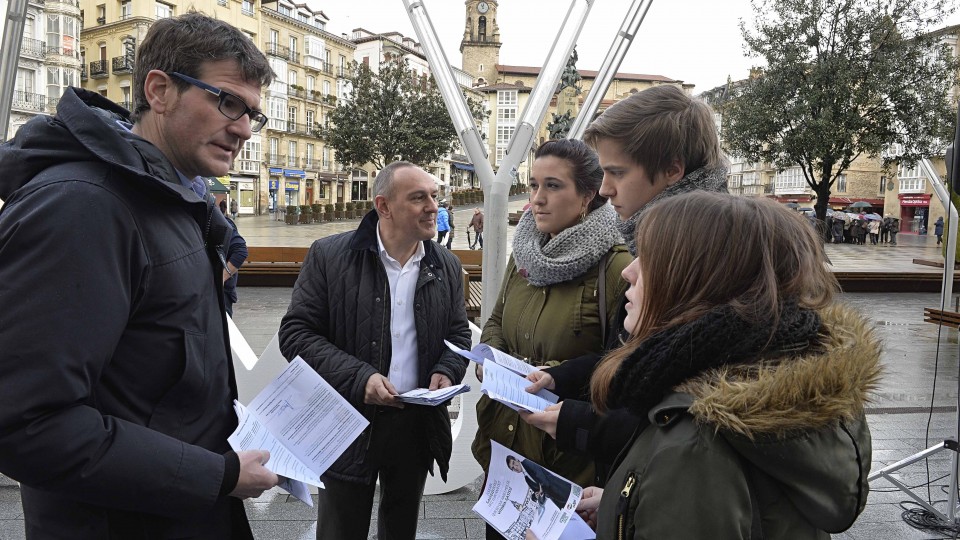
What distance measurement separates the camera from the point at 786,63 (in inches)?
864

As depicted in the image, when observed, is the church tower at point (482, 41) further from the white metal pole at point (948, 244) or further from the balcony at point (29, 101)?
the white metal pole at point (948, 244)

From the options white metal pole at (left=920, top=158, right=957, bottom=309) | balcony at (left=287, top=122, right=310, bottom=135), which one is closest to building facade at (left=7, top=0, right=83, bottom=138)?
balcony at (left=287, top=122, right=310, bottom=135)

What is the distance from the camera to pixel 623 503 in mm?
1250

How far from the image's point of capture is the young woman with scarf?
2.40 metres

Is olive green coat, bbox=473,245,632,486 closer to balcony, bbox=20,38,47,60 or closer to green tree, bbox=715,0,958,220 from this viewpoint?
green tree, bbox=715,0,958,220

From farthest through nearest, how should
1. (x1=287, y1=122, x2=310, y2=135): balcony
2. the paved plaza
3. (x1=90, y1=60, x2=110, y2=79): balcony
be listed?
(x1=287, y1=122, x2=310, y2=135): balcony
(x1=90, y1=60, x2=110, y2=79): balcony
the paved plaza

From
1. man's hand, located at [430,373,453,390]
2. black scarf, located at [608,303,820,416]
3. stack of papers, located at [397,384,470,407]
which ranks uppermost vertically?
black scarf, located at [608,303,820,416]

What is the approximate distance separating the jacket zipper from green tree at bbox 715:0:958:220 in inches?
906

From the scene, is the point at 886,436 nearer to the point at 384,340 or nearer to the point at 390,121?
the point at 384,340

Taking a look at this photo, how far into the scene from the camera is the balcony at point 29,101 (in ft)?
131

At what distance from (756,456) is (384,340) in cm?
184

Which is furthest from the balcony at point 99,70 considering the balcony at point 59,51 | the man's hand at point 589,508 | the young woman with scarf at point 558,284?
the man's hand at point 589,508

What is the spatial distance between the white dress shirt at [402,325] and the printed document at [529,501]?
2.57ft

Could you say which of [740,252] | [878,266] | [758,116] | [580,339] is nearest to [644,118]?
[580,339]
